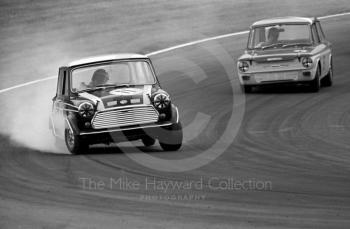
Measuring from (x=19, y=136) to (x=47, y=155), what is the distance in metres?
A: 2.92

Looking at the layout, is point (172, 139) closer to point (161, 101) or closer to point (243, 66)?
point (161, 101)

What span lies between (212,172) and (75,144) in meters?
2.57

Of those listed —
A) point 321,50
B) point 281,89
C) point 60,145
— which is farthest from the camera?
point 281,89

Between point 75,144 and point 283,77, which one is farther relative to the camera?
point 283,77

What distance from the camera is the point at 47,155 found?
1292cm

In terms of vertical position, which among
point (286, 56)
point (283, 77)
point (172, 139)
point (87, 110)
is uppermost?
point (87, 110)

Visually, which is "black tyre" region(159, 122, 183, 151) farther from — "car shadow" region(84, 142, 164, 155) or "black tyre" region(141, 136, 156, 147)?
"black tyre" region(141, 136, 156, 147)

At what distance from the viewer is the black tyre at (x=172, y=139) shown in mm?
12583

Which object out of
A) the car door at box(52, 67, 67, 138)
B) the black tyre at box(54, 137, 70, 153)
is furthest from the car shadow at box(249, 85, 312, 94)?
the car door at box(52, 67, 67, 138)

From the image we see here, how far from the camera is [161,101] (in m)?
12.6

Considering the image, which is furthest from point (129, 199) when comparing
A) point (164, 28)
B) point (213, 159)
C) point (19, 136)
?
point (164, 28)

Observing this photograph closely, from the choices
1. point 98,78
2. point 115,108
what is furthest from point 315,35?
point 115,108

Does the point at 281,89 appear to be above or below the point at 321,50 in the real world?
below

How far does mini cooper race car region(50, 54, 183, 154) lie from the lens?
12.4 metres
